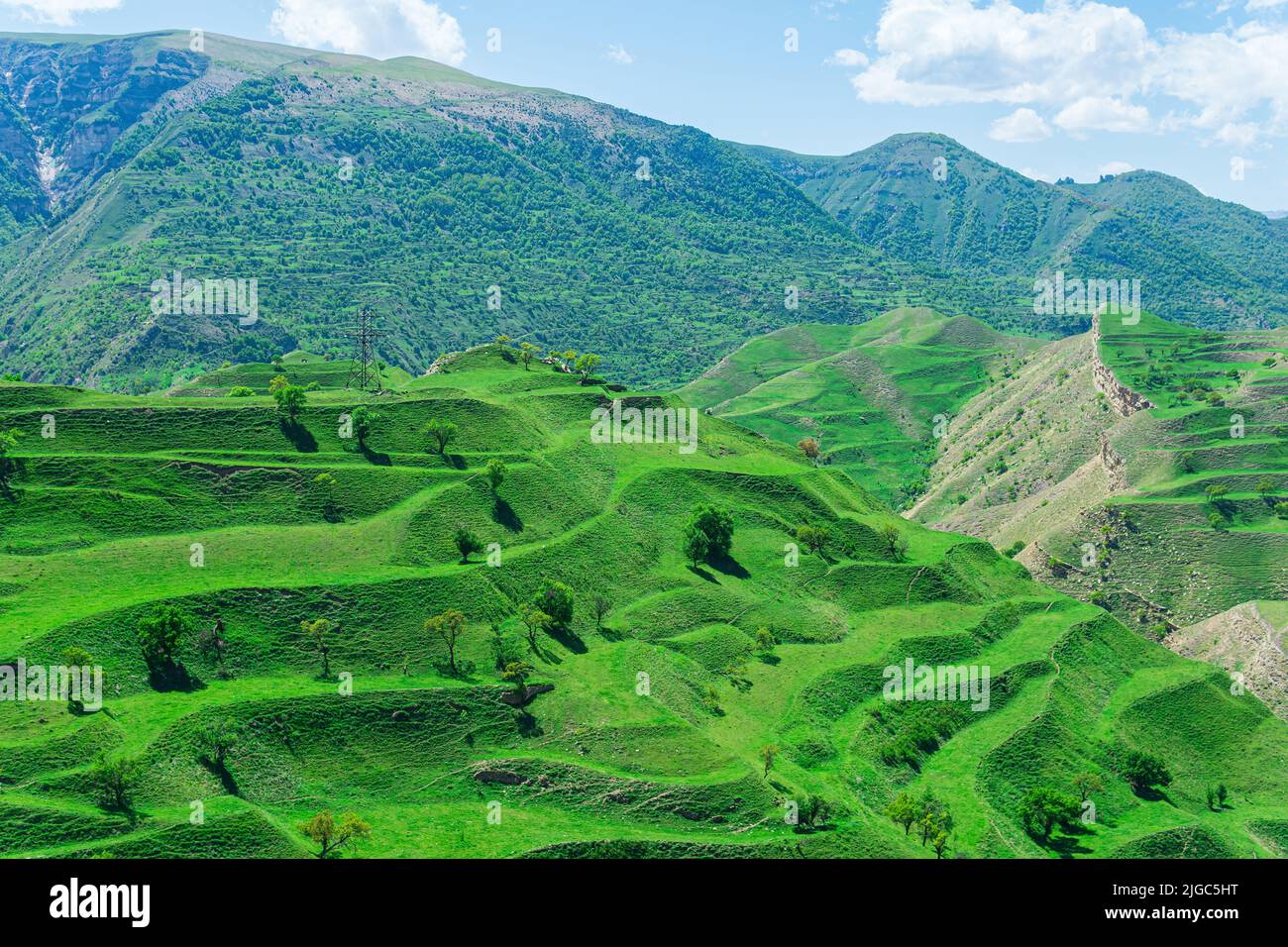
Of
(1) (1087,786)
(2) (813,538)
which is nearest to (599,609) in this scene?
(2) (813,538)

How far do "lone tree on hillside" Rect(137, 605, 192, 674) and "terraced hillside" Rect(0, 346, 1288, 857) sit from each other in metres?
0.79

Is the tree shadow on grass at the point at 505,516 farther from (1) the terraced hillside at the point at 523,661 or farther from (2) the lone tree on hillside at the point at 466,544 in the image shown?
(2) the lone tree on hillside at the point at 466,544

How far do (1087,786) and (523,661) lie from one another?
56.3 meters

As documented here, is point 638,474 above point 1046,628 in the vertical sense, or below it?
above

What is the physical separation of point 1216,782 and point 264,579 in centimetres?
10265

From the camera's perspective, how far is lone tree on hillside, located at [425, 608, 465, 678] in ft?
319

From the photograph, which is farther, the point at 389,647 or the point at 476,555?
the point at 476,555

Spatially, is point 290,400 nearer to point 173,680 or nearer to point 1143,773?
point 173,680

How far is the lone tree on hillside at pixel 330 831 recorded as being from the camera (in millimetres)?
71250

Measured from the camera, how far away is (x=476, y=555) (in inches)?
4542
